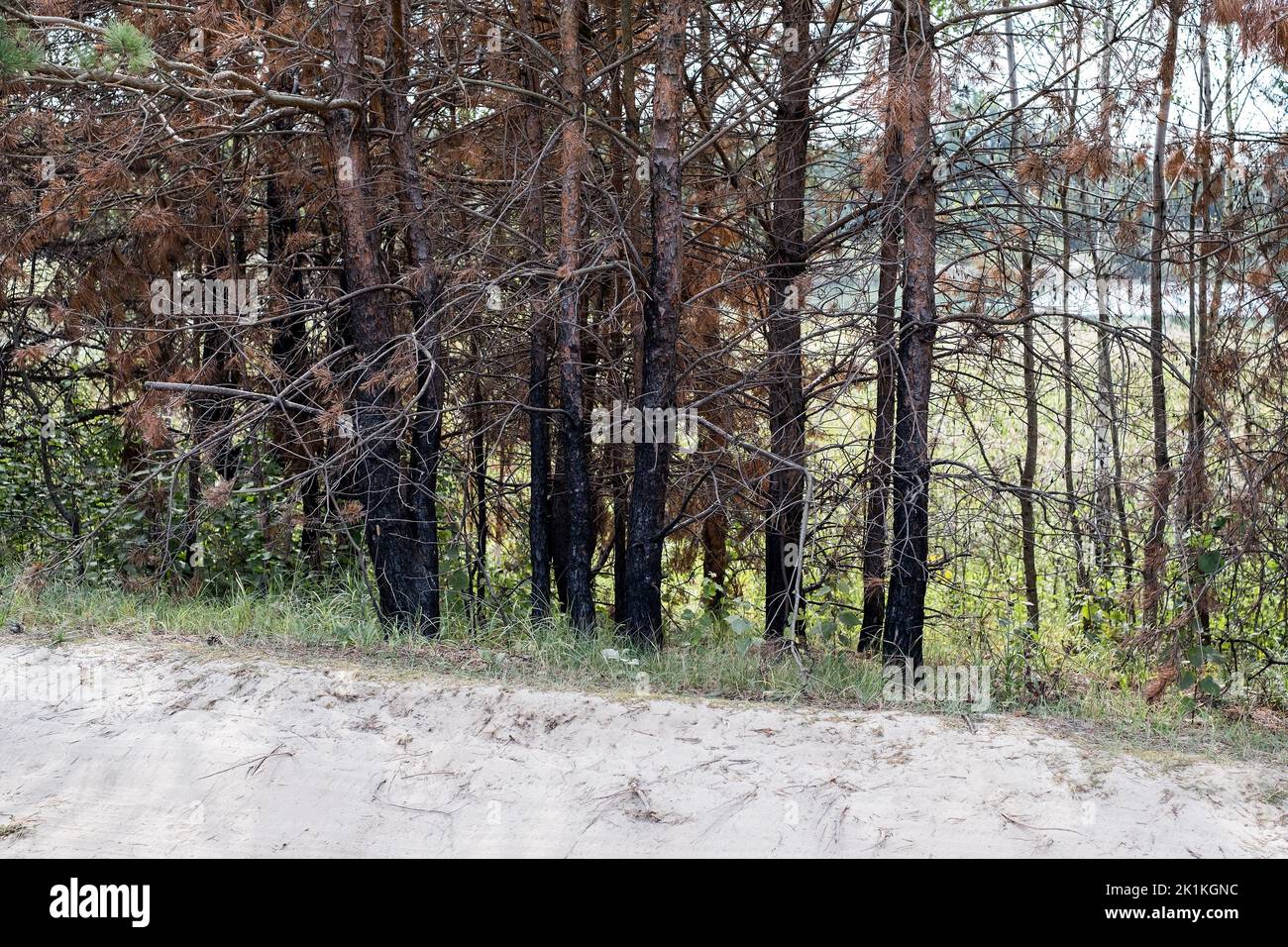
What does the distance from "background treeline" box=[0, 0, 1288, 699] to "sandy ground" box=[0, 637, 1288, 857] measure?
1383mm

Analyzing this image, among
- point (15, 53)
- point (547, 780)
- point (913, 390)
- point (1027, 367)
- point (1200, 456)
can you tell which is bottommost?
point (547, 780)

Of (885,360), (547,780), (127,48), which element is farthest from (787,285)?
(127,48)

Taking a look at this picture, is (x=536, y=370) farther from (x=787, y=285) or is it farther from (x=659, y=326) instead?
(x=787, y=285)

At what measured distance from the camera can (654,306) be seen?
28.5 feet

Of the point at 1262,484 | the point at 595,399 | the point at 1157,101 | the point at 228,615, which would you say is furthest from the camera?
the point at 595,399

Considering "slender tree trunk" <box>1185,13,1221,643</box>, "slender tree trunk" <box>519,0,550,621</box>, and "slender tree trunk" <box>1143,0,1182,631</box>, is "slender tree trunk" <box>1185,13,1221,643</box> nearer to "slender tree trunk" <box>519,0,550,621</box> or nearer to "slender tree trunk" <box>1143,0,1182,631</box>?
"slender tree trunk" <box>1143,0,1182,631</box>

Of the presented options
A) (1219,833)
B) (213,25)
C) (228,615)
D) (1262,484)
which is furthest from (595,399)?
(1219,833)

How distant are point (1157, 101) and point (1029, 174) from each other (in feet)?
3.39

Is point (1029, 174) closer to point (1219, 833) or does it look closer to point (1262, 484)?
point (1262, 484)

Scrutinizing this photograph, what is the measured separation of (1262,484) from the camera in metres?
7.33

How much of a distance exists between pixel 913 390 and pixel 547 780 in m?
3.62

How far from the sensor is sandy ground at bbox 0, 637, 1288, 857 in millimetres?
6156

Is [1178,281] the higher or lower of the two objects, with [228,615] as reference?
higher

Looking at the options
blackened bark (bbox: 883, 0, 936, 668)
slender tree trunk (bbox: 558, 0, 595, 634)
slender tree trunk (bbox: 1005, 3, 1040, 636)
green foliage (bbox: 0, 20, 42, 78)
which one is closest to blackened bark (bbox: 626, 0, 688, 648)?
slender tree trunk (bbox: 558, 0, 595, 634)
